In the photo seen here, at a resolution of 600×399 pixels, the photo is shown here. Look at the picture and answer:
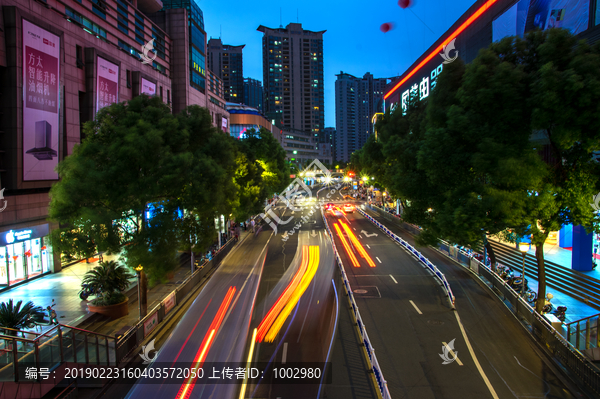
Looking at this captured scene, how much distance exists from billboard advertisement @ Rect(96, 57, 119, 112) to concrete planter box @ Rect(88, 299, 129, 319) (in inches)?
625

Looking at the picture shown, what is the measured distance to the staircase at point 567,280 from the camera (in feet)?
53.8

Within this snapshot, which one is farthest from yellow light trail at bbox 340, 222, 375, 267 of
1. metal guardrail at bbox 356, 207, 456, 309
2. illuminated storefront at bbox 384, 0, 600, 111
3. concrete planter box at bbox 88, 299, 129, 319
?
concrete planter box at bbox 88, 299, 129, 319

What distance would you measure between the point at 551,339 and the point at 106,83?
30.3 meters

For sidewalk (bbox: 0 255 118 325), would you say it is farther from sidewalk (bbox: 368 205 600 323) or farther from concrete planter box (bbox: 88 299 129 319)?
sidewalk (bbox: 368 205 600 323)

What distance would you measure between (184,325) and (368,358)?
7.59 m

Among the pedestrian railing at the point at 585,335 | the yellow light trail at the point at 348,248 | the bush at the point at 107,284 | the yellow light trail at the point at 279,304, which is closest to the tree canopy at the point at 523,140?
the pedestrian railing at the point at 585,335

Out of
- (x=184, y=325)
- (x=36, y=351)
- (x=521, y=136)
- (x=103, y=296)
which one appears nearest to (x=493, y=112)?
(x=521, y=136)

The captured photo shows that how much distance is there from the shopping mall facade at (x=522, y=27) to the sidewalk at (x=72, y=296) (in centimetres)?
1865

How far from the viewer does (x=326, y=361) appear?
36.6ft

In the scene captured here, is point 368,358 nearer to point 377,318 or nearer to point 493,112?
point 377,318

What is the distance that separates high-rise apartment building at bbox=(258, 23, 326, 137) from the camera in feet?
593

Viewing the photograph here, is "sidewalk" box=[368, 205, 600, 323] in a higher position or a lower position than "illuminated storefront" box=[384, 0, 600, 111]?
lower

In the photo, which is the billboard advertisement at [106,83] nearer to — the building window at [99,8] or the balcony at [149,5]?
the building window at [99,8]

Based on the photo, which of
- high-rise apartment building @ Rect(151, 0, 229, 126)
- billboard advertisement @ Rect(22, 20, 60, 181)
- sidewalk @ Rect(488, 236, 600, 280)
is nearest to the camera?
sidewalk @ Rect(488, 236, 600, 280)
